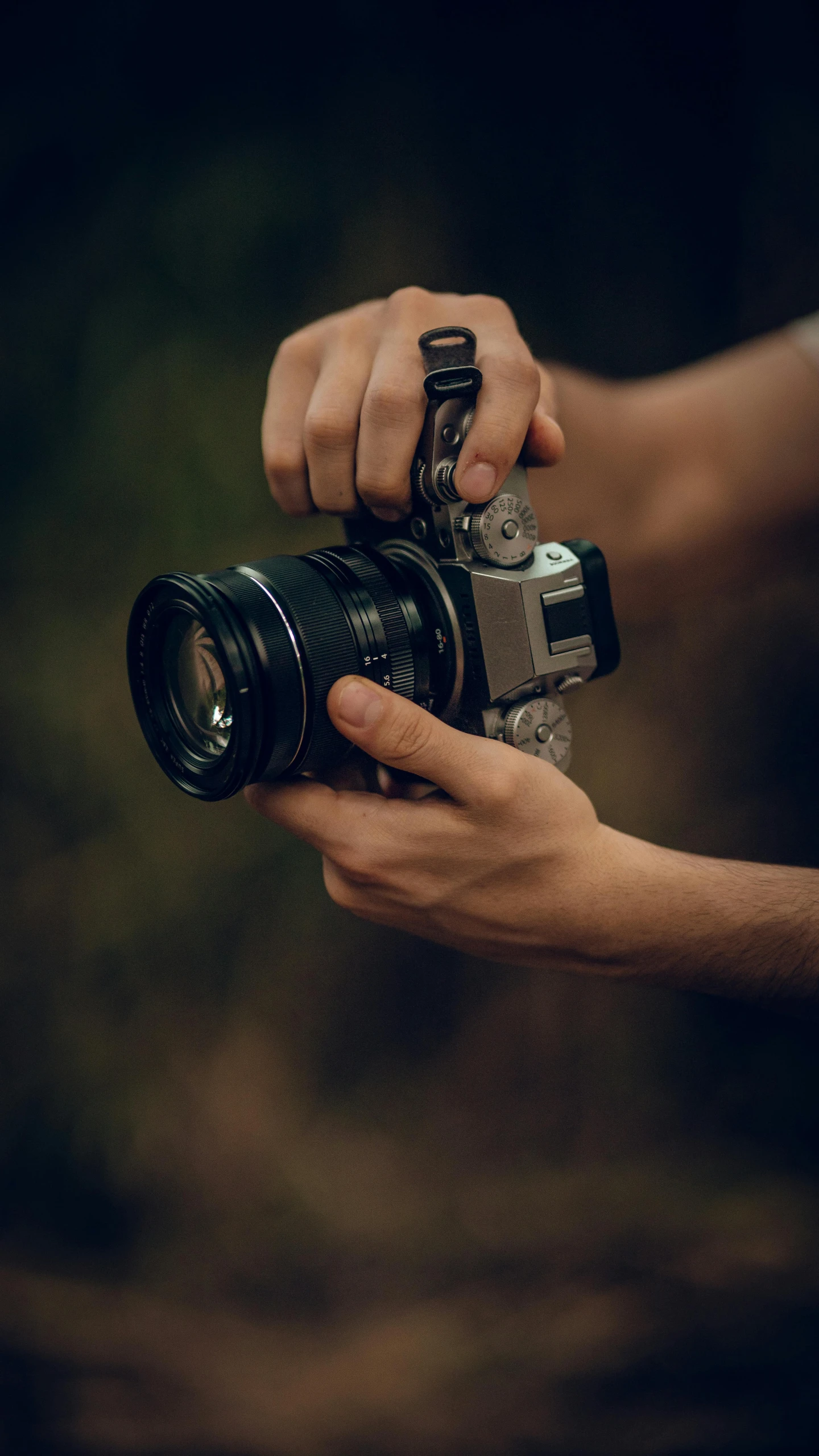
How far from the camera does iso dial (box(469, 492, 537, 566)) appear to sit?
0.65m

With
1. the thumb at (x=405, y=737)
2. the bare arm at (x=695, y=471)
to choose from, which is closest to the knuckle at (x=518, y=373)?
the thumb at (x=405, y=737)

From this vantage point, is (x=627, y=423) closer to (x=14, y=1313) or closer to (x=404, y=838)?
(x=404, y=838)

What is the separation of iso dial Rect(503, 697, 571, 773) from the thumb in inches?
1.9

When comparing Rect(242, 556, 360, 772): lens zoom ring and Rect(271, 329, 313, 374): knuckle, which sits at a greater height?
Rect(271, 329, 313, 374): knuckle

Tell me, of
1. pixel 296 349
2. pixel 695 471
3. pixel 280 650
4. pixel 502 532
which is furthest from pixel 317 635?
pixel 695 471

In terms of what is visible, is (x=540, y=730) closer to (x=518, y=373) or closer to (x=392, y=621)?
(x=392, y=621)

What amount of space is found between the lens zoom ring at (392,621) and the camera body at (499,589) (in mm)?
28

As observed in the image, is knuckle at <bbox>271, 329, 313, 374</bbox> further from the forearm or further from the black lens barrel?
the forearm

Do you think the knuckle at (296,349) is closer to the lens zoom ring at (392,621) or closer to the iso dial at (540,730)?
the lens zoom ring at (392,621)

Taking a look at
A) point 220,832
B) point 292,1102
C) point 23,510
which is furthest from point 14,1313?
point 23,510

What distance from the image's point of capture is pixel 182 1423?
3.65 ft

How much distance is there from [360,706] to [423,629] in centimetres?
10

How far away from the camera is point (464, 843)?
65 centimetres

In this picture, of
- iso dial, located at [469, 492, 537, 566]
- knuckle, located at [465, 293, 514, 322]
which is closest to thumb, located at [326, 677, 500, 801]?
iso dial, located at [469, 492, 537, 566]
